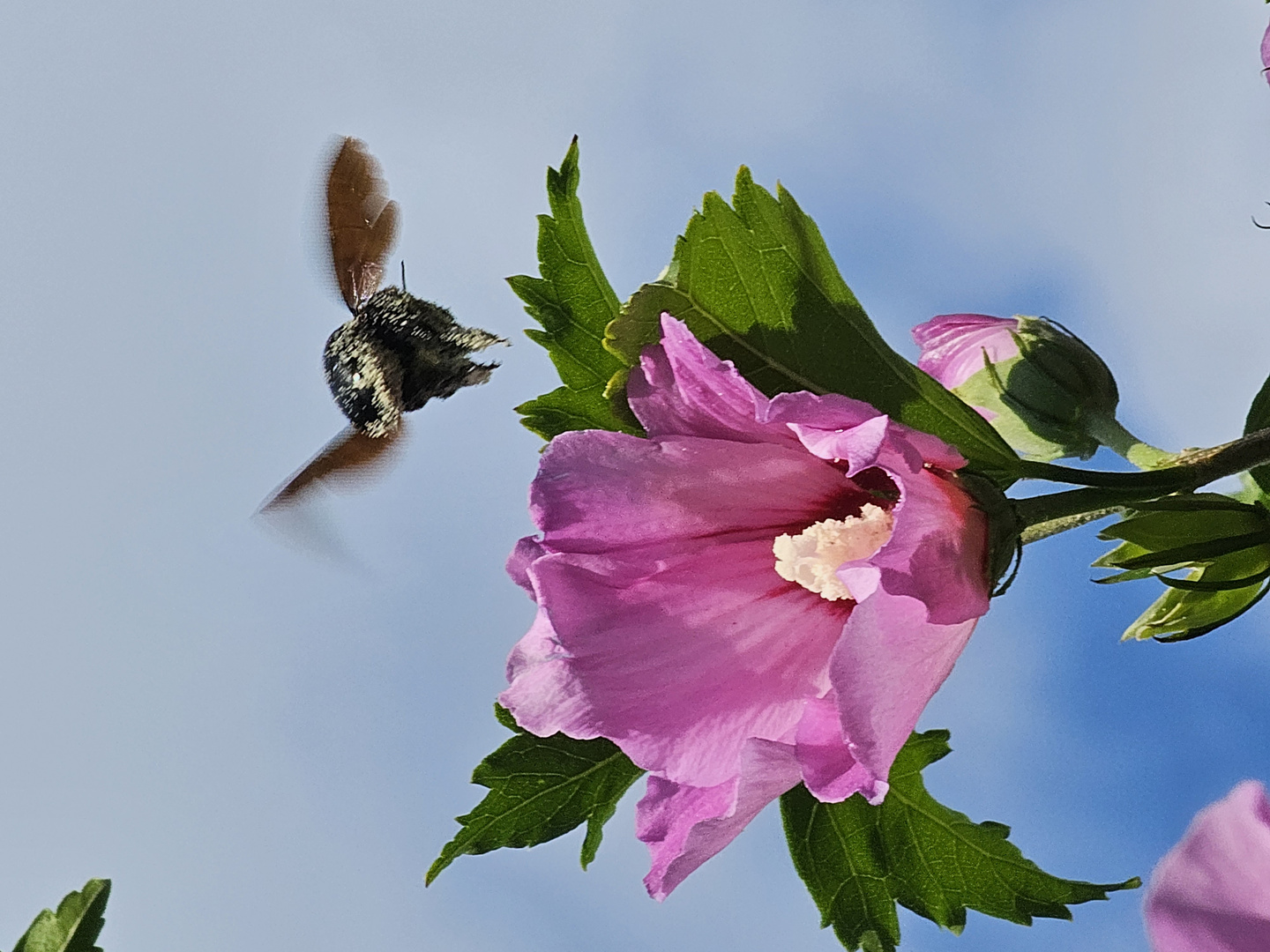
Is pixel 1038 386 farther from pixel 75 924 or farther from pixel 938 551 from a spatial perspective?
pixel 75 924

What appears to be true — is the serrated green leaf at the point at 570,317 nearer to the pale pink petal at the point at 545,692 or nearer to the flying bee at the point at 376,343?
the pale pink petal at the point at 545,692

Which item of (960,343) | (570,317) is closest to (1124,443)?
(960,343)

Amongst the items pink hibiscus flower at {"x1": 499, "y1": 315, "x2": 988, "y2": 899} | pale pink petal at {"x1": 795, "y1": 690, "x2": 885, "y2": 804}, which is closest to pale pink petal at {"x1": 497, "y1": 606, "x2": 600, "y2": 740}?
pink hibiscus flower at {"x1": 499, "y1": 315, "x2": 988, "y2": 899}

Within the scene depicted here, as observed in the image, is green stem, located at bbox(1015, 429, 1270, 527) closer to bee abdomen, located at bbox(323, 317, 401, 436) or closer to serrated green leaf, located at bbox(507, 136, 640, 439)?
serrated green leaf, located at bbox(507, 136, 640, 439)

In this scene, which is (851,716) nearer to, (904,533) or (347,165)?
(904,533)

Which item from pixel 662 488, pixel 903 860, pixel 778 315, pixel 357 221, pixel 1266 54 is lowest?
pixel 903 860

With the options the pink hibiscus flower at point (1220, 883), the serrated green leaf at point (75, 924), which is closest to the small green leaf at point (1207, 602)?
the pink hibiscus flower at point (1220, 883)
